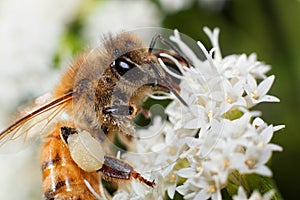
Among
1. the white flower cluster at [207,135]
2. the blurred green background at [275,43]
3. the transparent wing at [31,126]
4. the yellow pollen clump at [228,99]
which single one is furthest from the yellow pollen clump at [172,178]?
the blurred green background at [275,43]

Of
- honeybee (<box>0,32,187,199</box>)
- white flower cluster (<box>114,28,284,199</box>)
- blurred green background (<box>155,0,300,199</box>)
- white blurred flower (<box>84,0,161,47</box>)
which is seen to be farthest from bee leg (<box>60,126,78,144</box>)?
white blurred flower (<box>84,0,161,47</box>)

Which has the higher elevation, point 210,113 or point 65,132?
point 65,132

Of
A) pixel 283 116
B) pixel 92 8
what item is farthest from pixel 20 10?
pixel 283 116

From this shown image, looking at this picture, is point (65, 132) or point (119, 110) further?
point (65, 132)

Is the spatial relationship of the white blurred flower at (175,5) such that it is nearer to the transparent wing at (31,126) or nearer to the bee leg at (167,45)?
the bee leg at (167,45)

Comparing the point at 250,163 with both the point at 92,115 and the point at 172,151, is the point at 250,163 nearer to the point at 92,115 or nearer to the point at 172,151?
the point at 172,151

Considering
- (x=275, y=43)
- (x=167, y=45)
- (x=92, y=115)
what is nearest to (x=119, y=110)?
(x=92, y=115)

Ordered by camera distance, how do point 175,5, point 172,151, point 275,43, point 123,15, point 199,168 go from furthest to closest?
point 123,15, point 175,5, point 275,43, point 172,151, point 199,168
